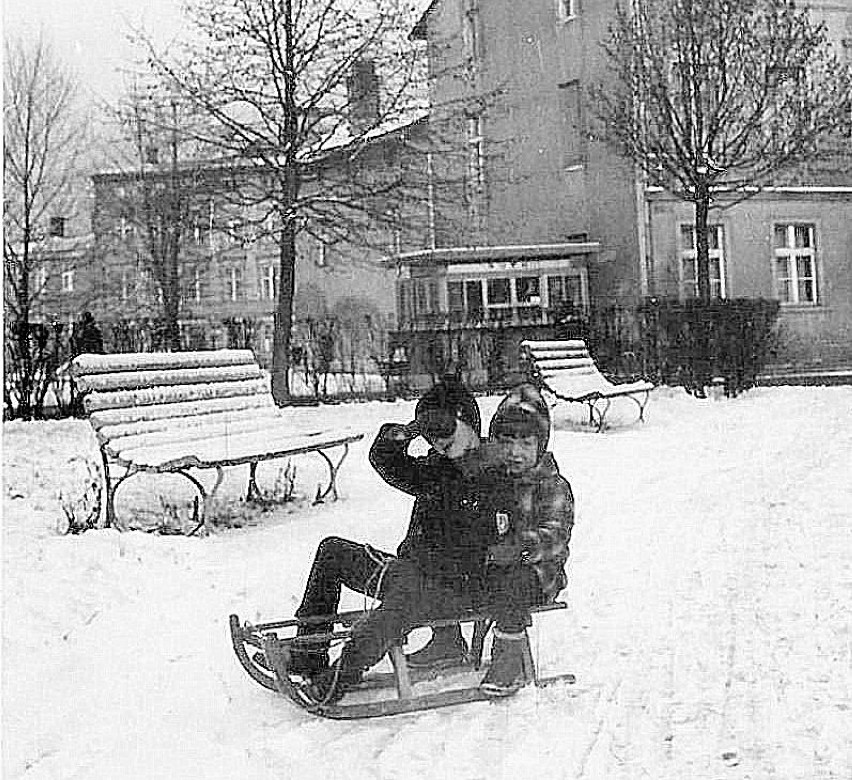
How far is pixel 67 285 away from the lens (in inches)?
73.5

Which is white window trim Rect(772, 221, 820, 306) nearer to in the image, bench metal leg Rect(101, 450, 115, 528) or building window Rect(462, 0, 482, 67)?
building window Rect(462, 0, 482, 67)

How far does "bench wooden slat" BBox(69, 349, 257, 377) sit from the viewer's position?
2.08m

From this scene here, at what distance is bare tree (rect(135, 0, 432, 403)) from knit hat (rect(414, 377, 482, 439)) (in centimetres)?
28

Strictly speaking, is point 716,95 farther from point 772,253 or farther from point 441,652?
point 441,652

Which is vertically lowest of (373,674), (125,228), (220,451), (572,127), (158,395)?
(373,674)

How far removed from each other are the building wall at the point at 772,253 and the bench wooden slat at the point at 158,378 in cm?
73

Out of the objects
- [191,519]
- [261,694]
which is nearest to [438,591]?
[261,694]

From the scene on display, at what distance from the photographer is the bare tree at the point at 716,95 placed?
1741 mm

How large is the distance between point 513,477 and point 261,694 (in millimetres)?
454

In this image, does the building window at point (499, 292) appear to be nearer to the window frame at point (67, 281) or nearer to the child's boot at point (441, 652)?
the child's boot at point (441, 652)

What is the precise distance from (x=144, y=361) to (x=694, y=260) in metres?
1.03

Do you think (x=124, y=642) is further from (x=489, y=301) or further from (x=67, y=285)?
(x=489, y=301)

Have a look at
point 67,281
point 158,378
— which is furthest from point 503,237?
point 158,378

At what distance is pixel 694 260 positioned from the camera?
5.60 ft
